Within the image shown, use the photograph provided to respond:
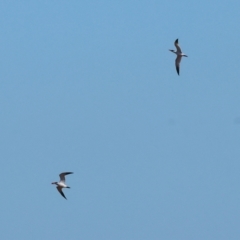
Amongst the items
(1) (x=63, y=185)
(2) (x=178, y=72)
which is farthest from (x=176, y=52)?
(1) (x=63, y=185)

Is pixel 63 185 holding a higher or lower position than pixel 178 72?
lower

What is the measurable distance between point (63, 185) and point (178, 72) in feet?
53.8

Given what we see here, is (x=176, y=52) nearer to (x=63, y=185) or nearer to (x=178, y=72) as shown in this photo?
(x=178, y=72)

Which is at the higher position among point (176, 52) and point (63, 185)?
point (176, 52)

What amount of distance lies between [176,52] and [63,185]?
1810 cm

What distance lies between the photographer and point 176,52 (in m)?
67.9

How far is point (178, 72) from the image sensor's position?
66.6 m

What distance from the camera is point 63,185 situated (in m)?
65.1
